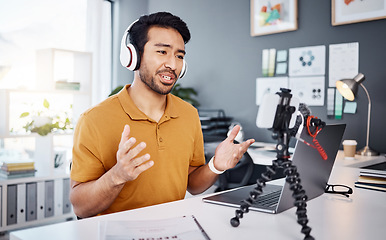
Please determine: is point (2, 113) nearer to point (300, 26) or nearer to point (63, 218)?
point (63, 218)

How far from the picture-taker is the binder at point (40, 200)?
3412 millimetres

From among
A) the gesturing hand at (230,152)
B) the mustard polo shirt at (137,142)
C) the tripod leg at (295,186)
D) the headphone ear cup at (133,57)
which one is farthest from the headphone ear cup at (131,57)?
the tripod leg at (295,186)

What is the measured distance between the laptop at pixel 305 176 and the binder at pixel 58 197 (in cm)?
258

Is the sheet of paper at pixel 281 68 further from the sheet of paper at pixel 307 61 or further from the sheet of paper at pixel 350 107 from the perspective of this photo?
the sheet of paper at pixel 350 107

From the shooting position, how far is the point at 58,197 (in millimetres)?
3555

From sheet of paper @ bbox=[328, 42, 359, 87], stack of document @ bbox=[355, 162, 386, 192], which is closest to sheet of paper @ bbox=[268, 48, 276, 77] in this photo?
sheet of paper @ bbox=[328, 42, 359, 87]

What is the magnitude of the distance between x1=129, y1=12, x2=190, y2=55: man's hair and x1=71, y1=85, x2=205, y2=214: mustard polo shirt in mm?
213

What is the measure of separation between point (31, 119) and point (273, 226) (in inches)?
121

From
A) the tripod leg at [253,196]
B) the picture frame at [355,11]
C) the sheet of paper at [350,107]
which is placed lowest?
the tripod leg at [253,196]

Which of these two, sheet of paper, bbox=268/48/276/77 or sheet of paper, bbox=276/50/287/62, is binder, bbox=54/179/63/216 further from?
sheet of paper, bbox=276/50/287/62

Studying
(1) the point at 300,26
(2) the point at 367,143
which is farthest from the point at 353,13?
(2) the point at 367,143

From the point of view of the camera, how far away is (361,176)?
5.44 ft

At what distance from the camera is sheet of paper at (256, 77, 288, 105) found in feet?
11.9

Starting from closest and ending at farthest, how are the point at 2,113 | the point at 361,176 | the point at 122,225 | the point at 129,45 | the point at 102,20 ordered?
the point at 122,225 → the point at 129,45 → the point at 361,176 → the point at 2,113 → the point at 102,20
